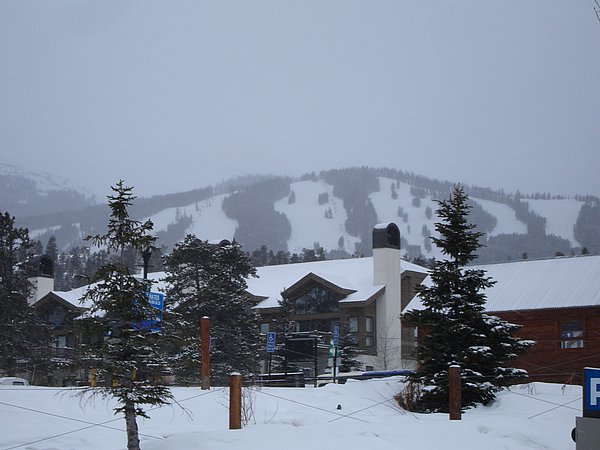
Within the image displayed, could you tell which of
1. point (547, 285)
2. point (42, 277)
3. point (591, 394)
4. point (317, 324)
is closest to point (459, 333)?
point (591, 394)

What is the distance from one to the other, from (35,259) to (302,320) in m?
22.3

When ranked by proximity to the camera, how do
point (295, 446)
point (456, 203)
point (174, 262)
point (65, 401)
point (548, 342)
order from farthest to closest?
point (174, 262), point (548, 342), point (456, 203), point (65, 401), point (295, 446)

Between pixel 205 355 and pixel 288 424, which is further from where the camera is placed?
pixel 205 355

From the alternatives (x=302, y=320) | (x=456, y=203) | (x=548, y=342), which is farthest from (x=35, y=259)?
(x=456, y=203)

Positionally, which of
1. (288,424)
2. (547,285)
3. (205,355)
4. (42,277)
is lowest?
(288,424)

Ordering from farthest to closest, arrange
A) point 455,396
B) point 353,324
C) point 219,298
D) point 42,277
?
1. point 42,277
2. point 353,324
3. point 219,298
4. point 455,396

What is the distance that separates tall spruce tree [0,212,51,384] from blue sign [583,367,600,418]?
3214 centimetres

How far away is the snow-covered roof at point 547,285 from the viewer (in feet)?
123

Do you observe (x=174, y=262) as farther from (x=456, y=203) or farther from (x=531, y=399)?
(x=531, y=399)

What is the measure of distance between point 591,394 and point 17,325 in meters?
37.7

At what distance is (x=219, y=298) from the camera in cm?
4322

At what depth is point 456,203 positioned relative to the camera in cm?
2322

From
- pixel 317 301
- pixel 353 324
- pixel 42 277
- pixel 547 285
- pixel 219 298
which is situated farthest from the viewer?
pixel 42 277

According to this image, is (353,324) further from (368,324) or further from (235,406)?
(235,406)
